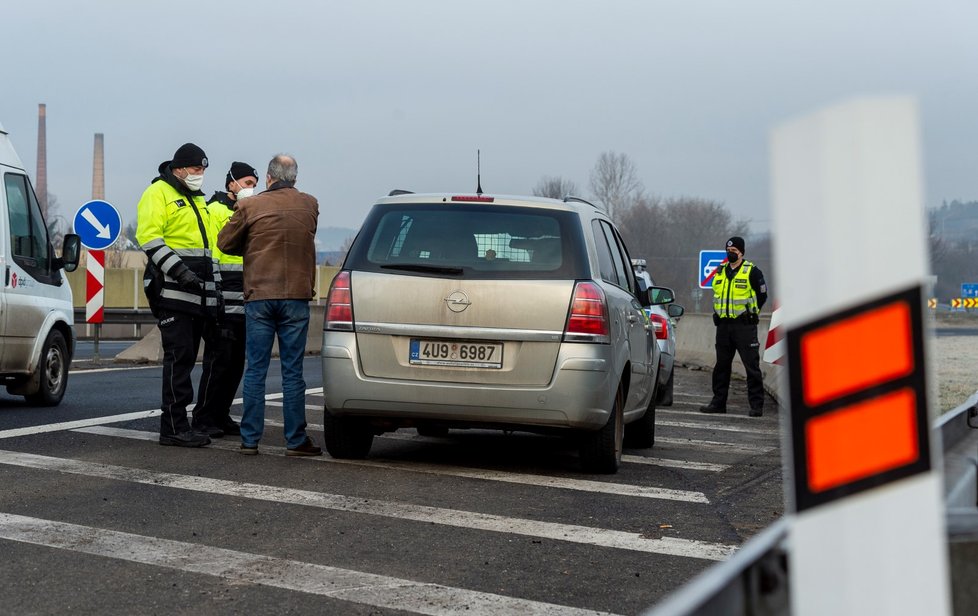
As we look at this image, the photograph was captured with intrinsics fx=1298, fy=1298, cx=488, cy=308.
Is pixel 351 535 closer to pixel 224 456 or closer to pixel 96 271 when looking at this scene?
pixel 224 456

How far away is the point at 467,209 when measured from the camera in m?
8.12

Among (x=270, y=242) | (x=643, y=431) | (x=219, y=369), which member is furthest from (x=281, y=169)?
(x=643, y=431)

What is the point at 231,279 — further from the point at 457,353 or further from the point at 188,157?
the point at 457,353

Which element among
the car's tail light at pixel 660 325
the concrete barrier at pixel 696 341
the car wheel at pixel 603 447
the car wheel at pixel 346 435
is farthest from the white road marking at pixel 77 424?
the concrete barrier at pixel 696 341

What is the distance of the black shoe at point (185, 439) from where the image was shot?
894cm

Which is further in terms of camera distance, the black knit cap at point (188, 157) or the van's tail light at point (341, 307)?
the black knit cap at point (188, 157)

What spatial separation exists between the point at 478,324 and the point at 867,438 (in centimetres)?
614

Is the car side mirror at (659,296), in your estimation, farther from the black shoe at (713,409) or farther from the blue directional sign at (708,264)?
the blue directional sign at (708,264)

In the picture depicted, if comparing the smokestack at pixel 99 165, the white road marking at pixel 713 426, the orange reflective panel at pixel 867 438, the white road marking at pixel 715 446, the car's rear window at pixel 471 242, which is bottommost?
the white road marking at pixel 715 446

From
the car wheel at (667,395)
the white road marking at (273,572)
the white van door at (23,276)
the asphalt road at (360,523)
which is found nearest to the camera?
the white road marking at (273,572)

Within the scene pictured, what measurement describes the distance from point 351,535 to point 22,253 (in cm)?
672

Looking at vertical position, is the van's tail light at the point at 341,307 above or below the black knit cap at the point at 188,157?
below

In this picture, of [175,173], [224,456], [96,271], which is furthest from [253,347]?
[96,271]

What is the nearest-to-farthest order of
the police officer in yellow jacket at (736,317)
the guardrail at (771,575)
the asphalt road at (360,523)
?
the guardrail at (771,575) < the asphalt road at (360,523) < the police officer in yellow jacket at (736,317)
